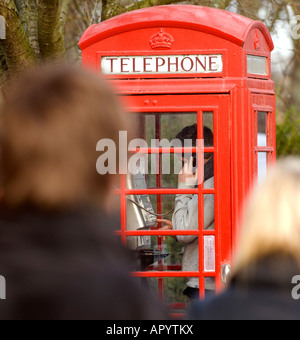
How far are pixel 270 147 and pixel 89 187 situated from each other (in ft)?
10.4

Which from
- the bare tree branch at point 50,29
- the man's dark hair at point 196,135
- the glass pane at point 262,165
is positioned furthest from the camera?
the bare tree branch at point 50,29

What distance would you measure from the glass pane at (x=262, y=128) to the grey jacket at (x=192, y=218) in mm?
452

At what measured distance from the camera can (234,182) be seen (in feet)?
13.8

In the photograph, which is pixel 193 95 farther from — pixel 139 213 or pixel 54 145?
pixel 54 145

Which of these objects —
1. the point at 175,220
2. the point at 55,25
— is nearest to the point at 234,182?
the point at 175,220

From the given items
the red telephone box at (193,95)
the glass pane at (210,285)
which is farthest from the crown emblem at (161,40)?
the glass pane at (210,285)

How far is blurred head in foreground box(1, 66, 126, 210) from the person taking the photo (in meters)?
1.56

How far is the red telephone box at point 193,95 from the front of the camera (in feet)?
13.9

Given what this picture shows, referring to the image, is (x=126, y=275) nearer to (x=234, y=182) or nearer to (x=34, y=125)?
(x=34, y=125)

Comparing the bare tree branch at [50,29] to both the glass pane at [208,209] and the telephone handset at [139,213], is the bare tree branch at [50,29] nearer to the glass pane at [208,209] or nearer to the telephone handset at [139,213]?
the telephone handset at [139,213]

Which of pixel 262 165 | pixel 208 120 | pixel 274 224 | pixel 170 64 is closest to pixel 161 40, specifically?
pixel 170 64

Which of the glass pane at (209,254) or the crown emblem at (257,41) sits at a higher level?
the crown emblem at (257,41)

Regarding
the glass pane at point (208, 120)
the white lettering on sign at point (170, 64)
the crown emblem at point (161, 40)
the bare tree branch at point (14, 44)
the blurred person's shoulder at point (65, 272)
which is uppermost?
the bare tree branch at point (14, 44)

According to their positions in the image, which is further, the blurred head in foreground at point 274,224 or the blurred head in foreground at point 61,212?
the blurred head in foreground at point 274,224
